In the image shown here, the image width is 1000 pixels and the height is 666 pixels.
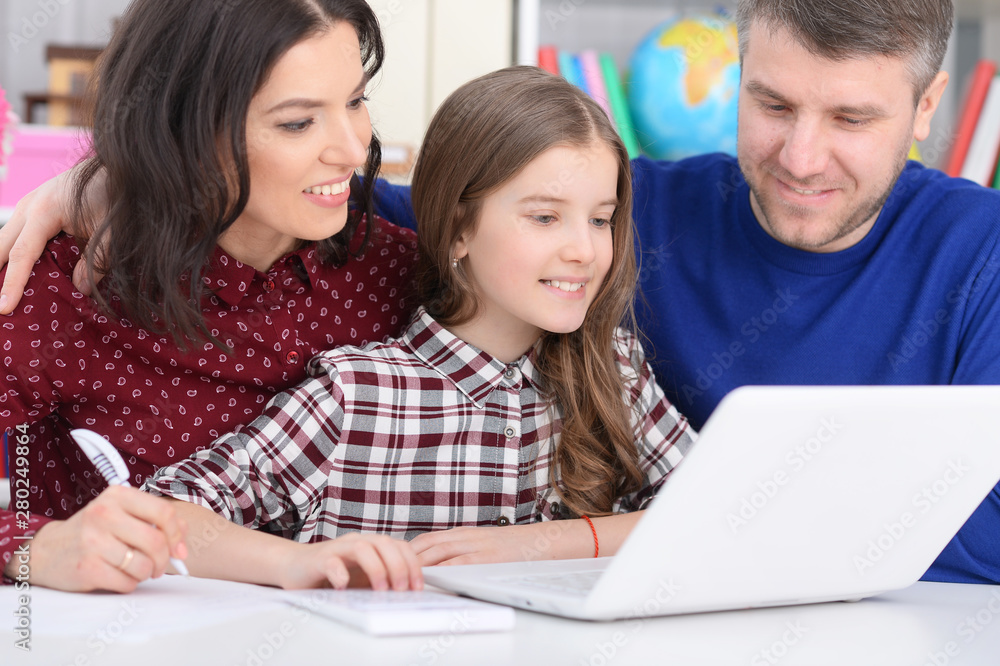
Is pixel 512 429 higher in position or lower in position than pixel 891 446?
lower

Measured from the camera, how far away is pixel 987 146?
211cm

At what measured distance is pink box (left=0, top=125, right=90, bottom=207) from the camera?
2.05 m

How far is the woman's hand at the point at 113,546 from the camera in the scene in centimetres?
75

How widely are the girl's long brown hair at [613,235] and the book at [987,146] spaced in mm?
1178

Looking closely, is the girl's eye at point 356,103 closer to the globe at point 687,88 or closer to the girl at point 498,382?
the girl at point 498,382

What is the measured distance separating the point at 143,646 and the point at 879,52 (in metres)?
1.16

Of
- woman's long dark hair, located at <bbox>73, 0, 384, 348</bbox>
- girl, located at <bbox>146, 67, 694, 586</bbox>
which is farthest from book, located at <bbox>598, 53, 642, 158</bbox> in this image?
woman's long dark hair, located at <bbox>73, 0, 384, 348</bbox>

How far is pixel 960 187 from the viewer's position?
1.47m

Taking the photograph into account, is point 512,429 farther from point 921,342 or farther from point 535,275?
point 921,342

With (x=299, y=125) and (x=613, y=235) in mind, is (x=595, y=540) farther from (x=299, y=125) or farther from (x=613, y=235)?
(x=299, y=125)

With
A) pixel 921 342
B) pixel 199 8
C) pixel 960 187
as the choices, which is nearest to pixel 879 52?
pixel 960 187

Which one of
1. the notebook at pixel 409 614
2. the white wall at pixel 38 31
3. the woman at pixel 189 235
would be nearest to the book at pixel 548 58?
the woman at pixel 189 235

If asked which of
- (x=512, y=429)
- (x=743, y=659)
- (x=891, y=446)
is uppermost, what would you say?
(x=891, y=446)

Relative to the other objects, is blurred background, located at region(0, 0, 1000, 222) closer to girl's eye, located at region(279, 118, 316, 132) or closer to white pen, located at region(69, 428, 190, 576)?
girl's eye, located at region(279, 118, 316, 132)
